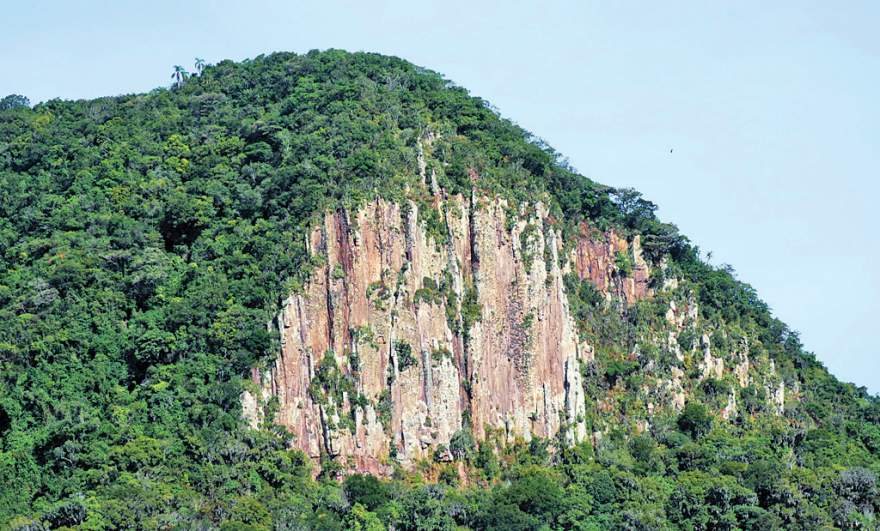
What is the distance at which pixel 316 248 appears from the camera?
101 meters

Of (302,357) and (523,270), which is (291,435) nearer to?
(302,357)

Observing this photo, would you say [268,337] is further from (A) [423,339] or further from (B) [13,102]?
(B) [13,102]

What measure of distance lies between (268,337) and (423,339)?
27.7 ft

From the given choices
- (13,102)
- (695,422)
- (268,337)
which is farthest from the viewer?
(13,102)

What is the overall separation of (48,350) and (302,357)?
13.9 meters

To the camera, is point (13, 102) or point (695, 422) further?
point (13, 102)

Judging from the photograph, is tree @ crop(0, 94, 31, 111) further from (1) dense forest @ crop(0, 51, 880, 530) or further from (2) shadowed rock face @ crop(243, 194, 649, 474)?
(2) shadowed rock face @ crop(243, 194, 649, 474)

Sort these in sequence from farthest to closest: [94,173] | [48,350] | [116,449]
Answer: [94,173] < [48,350] < [116,449]

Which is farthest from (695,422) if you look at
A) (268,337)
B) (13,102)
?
(13,102)

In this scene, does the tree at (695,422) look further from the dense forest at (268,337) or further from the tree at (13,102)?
the tree at (13,102)

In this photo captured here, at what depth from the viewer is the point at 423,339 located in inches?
3969

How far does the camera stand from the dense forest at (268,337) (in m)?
94.4

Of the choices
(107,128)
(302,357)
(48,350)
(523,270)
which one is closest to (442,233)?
(523,270)

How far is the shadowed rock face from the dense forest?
1.34 meters
